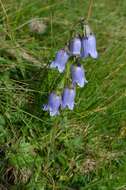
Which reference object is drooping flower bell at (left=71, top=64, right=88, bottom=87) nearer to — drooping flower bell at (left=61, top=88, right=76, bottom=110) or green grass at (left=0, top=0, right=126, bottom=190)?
drooping flower bell at (left=61, top=88, right=76, bottom=110)

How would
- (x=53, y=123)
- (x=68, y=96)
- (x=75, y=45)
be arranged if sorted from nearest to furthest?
(x=75, y=45), (x=68, y=96), (x=53, y=123)

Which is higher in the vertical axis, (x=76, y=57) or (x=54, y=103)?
(x=76, y=57)

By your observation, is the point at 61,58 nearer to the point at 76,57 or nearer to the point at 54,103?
the point at 76,57

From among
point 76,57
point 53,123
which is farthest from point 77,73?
point 53,123

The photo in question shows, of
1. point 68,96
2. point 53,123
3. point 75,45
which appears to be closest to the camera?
point 75,45

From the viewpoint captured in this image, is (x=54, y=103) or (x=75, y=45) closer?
(x=75, y=45)

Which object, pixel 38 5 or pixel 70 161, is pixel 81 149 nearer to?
pixel 70 161

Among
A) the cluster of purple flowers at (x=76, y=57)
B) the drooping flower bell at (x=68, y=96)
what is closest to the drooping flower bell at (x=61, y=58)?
the cluster of purple flowers at (x=76, y=57)
